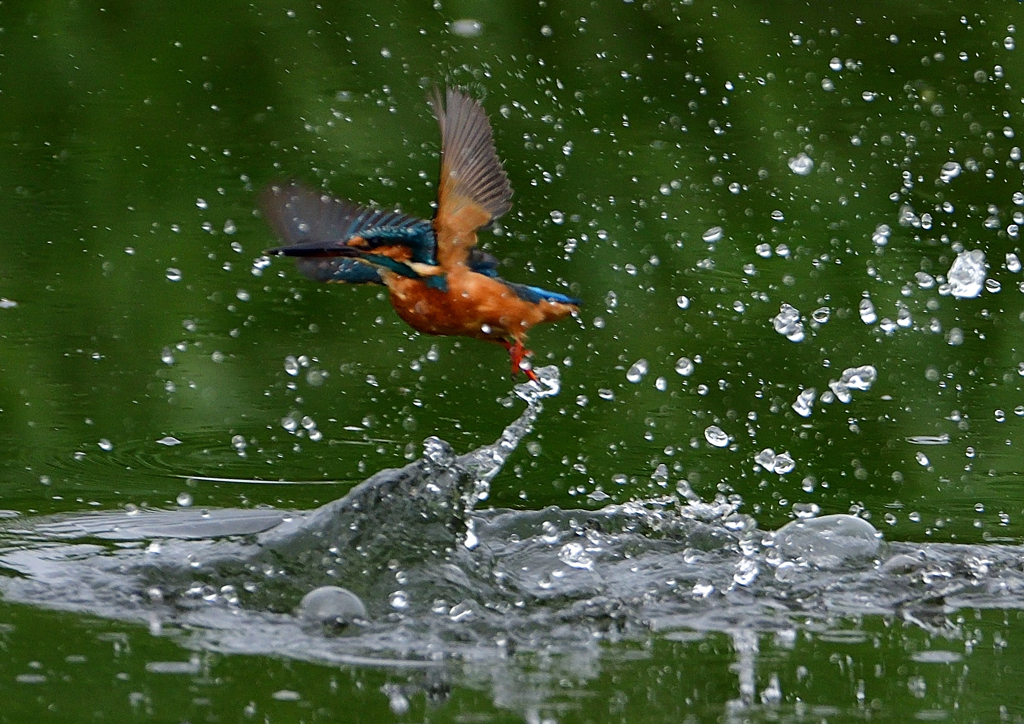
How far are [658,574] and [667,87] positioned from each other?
3984mm

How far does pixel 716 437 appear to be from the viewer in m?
4.57

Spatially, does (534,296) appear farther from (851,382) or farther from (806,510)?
(851,382)

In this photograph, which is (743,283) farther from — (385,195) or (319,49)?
(319,49)

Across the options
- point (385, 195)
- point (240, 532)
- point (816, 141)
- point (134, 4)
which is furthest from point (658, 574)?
point (134, 4)

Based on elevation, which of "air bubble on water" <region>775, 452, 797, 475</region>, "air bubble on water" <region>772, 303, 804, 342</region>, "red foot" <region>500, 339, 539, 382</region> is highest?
"air bubble on water" <region>772, 303, 804, 342</region>

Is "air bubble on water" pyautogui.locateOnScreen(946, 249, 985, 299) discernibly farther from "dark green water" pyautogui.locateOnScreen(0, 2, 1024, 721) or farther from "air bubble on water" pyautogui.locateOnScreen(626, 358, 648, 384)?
"air bubble on water" pyautogui.locateOnScreen(626, 358, 648, 384)

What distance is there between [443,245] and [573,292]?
80.8 inches

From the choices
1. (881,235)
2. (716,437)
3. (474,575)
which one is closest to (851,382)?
(716,437)

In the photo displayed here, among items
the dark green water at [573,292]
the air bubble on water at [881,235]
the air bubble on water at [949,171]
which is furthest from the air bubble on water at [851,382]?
the air bubble on water at [949,171]

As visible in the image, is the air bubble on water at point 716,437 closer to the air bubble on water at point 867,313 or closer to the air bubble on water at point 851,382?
the air bubble on water at point 851,382

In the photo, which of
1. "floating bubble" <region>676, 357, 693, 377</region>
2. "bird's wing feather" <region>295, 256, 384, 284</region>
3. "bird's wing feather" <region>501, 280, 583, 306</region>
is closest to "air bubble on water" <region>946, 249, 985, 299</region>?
"floating bubble" <region>676, 357, 693, 377</region>

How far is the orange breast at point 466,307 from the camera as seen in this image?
11.6 feet

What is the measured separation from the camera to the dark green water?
271 centimetres

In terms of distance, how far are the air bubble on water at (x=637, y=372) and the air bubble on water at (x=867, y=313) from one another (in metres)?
0.80
